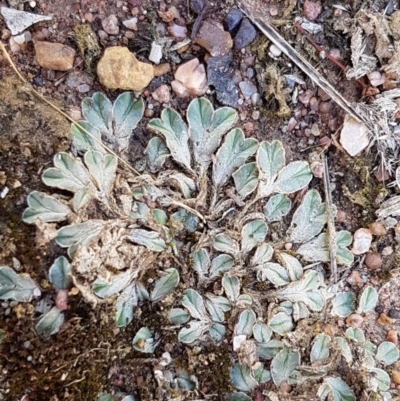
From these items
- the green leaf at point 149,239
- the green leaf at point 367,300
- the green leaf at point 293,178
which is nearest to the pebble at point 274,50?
the green leaf at point 293,178

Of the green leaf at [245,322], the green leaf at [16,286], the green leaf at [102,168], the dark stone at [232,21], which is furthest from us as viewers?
the dark stone at [232,21]

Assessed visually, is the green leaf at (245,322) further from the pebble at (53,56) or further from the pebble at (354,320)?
the pebble at (53,56)

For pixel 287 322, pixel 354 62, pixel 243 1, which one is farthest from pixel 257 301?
pixel 243 1

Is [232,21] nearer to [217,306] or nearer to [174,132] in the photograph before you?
[174,132]

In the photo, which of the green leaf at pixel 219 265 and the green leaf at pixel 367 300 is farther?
the green leaf at pixel 367 300

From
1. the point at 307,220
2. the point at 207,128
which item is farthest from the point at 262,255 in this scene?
the point at 207,128

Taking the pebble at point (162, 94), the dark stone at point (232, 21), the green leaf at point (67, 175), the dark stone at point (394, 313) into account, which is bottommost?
the dark stone at point (394, 313)

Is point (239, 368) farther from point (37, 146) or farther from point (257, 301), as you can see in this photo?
point (37, 146)

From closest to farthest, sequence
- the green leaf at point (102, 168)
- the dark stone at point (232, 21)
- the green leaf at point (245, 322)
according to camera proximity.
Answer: the green leaf at point (102, 168) → the green leaf at point (245, 322) → the dark stone at point (232, 21)
